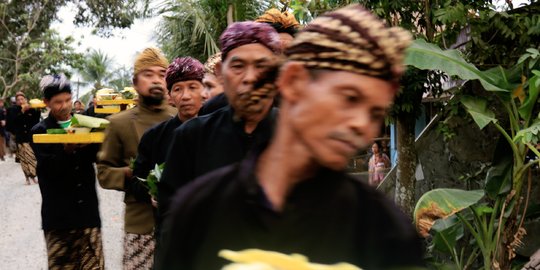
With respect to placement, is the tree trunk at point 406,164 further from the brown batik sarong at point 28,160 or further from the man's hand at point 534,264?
the brown batik sarong at point 28,160

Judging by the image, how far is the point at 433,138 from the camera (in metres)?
8.87

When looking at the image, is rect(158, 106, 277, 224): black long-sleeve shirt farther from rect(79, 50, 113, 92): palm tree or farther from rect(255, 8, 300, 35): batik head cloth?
rect(79, 50, 113, 92): palm tree

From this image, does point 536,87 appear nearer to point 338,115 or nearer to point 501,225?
point 501,225

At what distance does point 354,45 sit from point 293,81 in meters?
0.16

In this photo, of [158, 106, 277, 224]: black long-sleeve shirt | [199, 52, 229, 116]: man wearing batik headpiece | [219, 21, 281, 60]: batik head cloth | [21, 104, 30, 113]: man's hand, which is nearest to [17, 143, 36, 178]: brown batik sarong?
[21, 104, 30, 113]: man's hand

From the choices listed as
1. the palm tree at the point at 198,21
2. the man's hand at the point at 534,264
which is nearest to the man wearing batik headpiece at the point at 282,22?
the man's hand at the point at 534,264

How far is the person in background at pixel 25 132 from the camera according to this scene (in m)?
16.0

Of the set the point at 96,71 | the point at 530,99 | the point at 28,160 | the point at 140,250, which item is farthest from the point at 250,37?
the point at 96,71

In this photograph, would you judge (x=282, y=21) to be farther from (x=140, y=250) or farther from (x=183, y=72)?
(x=140, y=250)

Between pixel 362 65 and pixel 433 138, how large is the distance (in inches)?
291

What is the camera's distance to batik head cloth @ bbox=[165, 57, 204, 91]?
14.9ft

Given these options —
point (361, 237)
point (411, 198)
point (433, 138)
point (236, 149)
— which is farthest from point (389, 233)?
point (433, 138)

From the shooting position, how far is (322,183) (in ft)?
5.73

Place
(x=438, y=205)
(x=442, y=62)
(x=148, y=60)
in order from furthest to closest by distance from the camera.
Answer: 1. (x=438, y=205)
2. (x=442, y=62)
3. (x=148, y=60)
